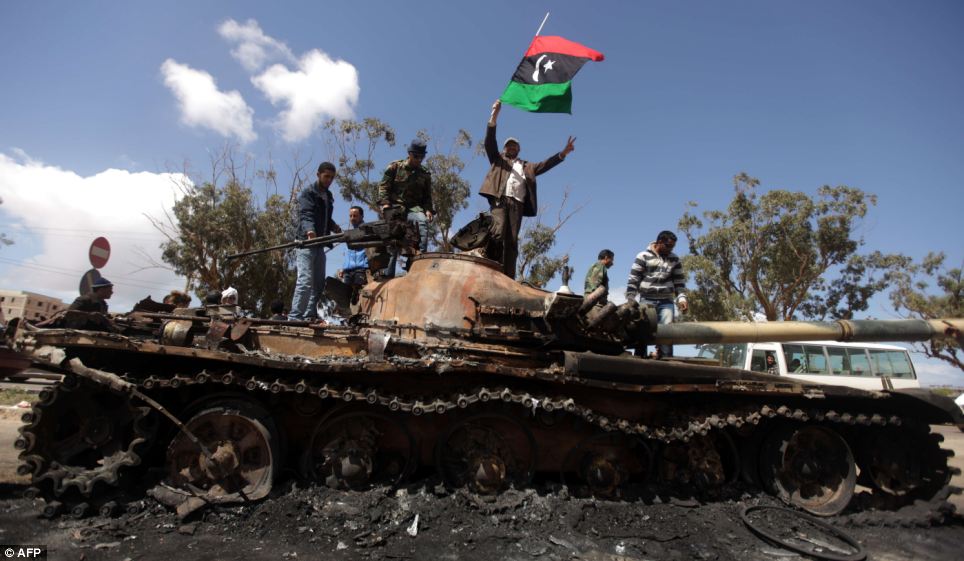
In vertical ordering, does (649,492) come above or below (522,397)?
below

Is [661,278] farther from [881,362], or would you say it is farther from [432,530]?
[881,362]

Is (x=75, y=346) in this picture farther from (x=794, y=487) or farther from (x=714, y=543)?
(x=794, y=487)

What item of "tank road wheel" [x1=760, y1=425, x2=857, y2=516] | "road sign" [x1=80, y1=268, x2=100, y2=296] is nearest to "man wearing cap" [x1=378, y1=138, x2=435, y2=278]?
"road sign" [x1=80, y1=268, x2=100, y2=296]

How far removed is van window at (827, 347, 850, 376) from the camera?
14477 millimetres

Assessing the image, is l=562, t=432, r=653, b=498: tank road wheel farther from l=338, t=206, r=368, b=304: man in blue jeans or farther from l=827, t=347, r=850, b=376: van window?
l=827, t=347, r=850, b=376: van window

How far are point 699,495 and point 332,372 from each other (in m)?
4.29

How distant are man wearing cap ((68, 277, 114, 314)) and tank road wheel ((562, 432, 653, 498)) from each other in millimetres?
5884

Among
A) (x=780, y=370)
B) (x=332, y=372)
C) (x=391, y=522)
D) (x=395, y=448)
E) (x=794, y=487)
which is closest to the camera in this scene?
(x=391, y=522)

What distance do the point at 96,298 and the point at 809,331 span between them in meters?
9.47

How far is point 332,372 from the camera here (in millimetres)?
5184

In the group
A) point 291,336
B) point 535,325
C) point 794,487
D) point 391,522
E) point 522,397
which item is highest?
point 535,325

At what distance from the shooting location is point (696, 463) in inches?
234

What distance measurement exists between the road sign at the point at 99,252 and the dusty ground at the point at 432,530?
3.72 m

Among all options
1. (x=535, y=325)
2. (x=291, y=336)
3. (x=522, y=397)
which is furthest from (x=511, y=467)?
(x=291, y=336)
